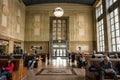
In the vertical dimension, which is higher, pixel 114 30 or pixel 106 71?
pixel 114 30

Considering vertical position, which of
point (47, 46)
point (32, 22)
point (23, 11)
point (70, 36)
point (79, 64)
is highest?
point (23, 11)

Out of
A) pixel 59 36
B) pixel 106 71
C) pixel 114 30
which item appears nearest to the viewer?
pixel 106 71

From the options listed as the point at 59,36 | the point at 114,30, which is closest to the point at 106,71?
the point at 114,30

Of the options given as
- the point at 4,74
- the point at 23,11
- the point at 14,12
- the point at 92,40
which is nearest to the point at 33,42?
the point at 23,11

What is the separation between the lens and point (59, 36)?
18.6m

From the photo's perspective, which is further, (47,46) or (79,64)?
(47,46)

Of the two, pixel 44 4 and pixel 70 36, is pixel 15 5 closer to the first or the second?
pixel 44 4

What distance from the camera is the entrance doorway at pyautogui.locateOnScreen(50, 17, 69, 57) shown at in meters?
18.2

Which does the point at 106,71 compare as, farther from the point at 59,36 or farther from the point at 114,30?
the point at 59,36

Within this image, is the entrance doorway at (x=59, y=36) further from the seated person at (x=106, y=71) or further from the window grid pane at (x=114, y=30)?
the seated person at (x=106, y=71)

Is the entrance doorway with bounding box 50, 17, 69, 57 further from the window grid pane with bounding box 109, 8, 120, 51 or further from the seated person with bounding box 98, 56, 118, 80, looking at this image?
the seated person with bounding box 98, 56, 118, 80

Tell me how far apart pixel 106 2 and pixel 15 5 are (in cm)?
841

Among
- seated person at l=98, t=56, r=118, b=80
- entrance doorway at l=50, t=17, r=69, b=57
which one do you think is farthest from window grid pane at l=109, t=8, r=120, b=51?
seated person at l=98, t=56, r=118, b=80

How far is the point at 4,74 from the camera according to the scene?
12.9 ft
